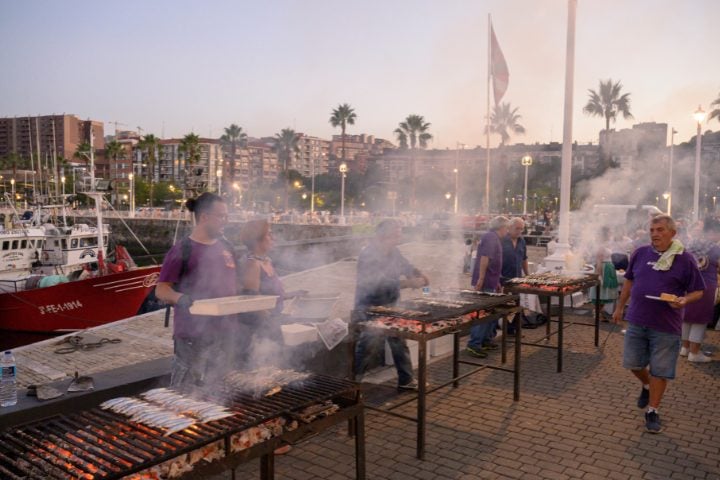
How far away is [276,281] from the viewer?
4805mm

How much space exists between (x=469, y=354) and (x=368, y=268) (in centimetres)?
277

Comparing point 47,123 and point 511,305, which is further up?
point 47,123

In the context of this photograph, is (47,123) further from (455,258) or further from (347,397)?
(347,397)

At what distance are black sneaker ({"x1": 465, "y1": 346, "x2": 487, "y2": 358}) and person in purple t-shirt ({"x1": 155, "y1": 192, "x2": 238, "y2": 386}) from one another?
452 centimetres

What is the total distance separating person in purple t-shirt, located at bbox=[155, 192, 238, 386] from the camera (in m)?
3.49

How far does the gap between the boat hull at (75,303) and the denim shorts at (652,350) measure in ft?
44.4

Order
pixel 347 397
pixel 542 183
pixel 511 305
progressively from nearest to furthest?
1. pixel 347 397
2. pixel 511 305
3. pixel 542 183

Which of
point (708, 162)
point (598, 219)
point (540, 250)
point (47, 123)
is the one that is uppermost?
point (47, 123)

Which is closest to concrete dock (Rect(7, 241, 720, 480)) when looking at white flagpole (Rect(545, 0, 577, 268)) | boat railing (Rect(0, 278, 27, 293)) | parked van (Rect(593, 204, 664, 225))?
white flagpole (Rect(545, 0, 577, 268))

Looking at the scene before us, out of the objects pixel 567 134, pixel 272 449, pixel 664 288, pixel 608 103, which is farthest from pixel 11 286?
pixel 608 103

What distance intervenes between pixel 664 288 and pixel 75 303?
14149 mm

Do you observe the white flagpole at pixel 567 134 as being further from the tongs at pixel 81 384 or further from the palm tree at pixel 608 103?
the palm tree at pixel 608 103

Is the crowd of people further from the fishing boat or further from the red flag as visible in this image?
the fishing boat

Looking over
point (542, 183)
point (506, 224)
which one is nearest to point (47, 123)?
point (542, 183)
